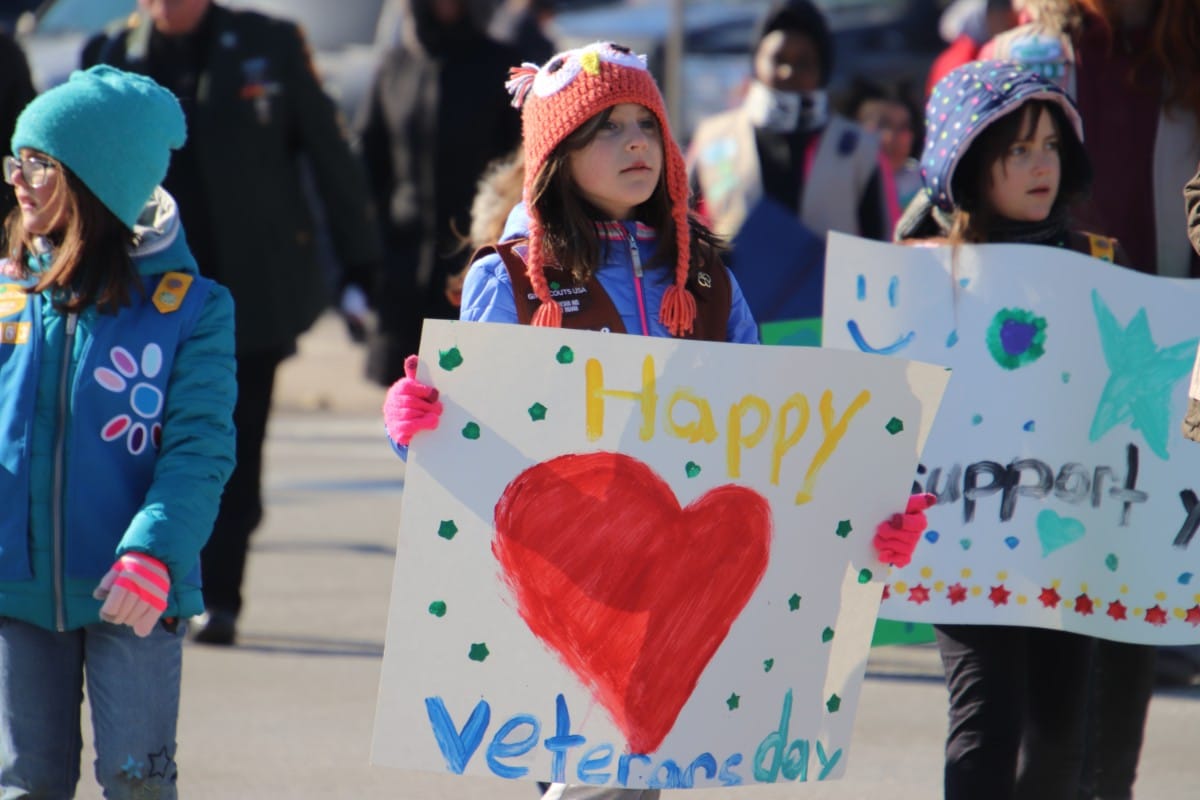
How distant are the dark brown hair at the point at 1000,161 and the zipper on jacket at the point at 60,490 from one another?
1.93 meters

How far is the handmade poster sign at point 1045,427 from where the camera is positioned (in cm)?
431

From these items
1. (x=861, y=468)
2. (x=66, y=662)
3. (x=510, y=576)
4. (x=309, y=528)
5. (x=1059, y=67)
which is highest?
(x=1059, y=67)

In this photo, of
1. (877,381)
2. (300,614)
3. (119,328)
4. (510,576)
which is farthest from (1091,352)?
(300,614)

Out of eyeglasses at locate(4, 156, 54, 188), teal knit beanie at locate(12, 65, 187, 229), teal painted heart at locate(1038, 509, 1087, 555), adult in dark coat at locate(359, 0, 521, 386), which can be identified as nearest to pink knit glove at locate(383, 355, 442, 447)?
teal knit beanie at locate(12, 65, 187, 229)

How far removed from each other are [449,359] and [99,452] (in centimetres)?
72

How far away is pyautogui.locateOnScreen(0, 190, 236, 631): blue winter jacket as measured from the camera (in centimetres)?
372

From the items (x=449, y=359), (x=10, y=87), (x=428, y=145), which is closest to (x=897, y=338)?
(x=449, y=359)

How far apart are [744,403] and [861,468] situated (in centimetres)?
25

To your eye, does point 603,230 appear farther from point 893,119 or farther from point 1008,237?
point 893,119

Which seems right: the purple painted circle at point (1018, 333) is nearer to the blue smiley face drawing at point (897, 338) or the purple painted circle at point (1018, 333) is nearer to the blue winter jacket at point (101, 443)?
the blue smiley face drawing at point (897, 338)

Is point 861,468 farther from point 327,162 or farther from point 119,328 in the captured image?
point 327,162

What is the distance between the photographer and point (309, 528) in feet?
30.2

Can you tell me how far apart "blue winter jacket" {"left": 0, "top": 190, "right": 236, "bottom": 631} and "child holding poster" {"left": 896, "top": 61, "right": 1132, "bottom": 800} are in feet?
5.07

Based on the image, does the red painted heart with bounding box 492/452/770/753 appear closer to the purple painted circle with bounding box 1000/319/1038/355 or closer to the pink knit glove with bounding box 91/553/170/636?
the pink knit glove with bounding box 91/553/170/636
